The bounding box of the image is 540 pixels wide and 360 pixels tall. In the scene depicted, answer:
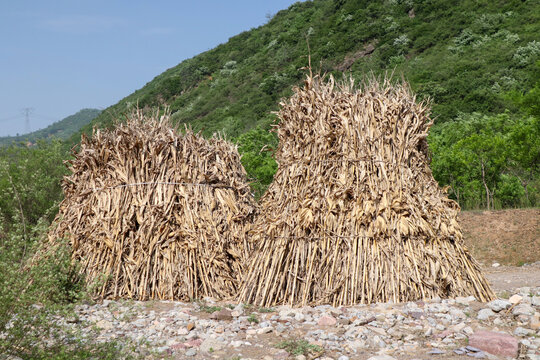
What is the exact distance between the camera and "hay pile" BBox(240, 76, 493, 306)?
218 inches

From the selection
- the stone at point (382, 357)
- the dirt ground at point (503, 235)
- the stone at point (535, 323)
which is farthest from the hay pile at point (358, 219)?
the dirt ground at point (503, 235)

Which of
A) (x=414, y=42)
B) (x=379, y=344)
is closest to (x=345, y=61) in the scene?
(x=414, y=42)

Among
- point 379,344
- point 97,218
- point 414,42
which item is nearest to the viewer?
point 379,344

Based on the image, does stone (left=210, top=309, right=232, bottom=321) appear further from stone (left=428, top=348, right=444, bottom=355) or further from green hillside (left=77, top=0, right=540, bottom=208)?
green hillside (left=77, top=0, right=540, bottom=208)

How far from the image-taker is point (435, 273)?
553cm

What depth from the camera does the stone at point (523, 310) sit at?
16.0ft

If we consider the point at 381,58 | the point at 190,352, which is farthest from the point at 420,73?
the point at 190,352

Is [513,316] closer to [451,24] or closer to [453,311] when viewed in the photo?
[453,311]

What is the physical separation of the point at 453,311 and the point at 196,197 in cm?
344

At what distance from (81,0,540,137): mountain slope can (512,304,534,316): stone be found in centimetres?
1599

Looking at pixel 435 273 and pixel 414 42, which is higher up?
pixel 414 42

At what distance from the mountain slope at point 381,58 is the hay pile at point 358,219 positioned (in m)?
14.6

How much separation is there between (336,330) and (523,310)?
1809 mm

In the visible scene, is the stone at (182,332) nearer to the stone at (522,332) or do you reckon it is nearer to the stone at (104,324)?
the stone at (104,324)
